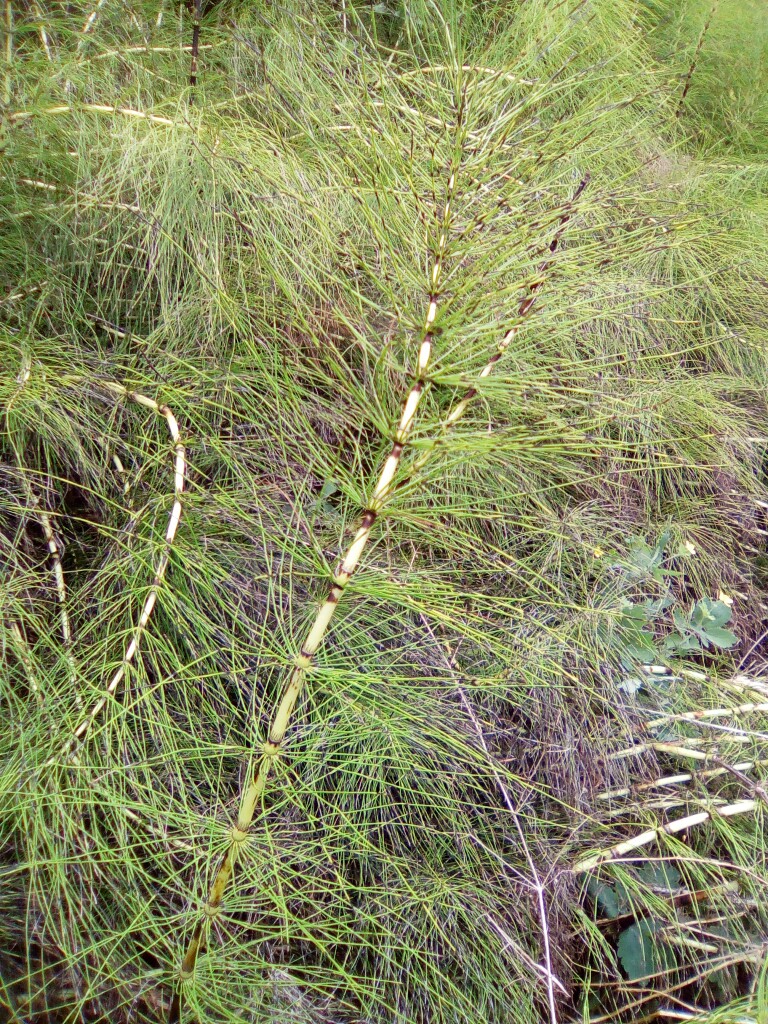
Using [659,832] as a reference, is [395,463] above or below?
above

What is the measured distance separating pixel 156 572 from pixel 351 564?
1.05 ft

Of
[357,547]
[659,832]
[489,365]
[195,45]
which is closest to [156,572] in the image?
[357,547]


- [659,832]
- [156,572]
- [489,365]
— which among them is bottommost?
[659,832]

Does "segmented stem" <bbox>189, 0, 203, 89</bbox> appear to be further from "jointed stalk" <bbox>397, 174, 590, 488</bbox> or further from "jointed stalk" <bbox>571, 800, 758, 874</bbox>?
"jointed stalk" <bbox>571, 800, 758, 874</bbox>

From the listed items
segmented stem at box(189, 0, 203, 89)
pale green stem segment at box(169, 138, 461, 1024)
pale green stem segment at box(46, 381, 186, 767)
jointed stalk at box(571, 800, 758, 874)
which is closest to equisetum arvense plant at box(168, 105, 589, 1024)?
pale green stem segment at box(169, 138, 461, 1024)

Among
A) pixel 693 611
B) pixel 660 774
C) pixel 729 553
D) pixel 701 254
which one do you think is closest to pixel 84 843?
pixel 660 774

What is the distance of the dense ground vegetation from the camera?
61cm

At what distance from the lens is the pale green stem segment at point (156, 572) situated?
74 cm

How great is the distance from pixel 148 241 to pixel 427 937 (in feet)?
2.86

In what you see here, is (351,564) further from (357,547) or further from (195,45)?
(195,45)

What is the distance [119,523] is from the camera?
0.92 metres

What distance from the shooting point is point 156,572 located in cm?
79

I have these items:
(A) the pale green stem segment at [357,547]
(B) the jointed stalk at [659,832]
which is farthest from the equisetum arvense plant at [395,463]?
(B) the jointed stalk at [659,832]

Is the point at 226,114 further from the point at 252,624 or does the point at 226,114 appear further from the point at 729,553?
Answer: the point at 729,553
